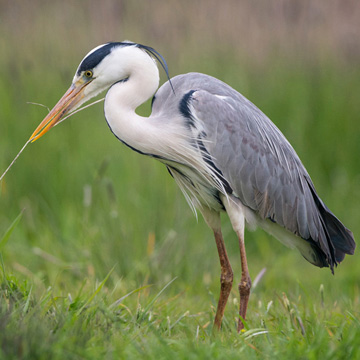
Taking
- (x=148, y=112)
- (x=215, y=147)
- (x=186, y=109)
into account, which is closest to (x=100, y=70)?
(x=186, y=109)

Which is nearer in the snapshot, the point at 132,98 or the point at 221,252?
the point at 132,98

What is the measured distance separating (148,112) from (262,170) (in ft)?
7.94

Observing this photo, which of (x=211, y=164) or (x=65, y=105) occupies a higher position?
(x=65, y=105)

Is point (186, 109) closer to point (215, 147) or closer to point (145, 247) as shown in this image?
point (215, 147)

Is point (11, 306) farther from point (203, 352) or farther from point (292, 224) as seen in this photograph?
point (292, 224)

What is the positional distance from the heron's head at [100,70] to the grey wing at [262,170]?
0.46 metres

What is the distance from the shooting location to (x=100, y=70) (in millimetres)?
3611

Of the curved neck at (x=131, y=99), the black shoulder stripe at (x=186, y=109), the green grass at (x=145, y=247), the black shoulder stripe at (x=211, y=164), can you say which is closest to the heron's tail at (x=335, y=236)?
the green grass at (x=145, y=247)

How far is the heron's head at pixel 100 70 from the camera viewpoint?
359 centimetres

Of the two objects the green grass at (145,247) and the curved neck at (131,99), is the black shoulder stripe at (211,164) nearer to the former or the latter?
the curved neck at (131,99)

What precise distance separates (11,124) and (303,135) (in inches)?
119

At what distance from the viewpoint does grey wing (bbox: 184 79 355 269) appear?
3.88 meters

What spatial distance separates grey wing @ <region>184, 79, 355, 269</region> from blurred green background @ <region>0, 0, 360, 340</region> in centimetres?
93

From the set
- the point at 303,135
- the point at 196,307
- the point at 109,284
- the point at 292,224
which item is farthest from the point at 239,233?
the point at 303,135
